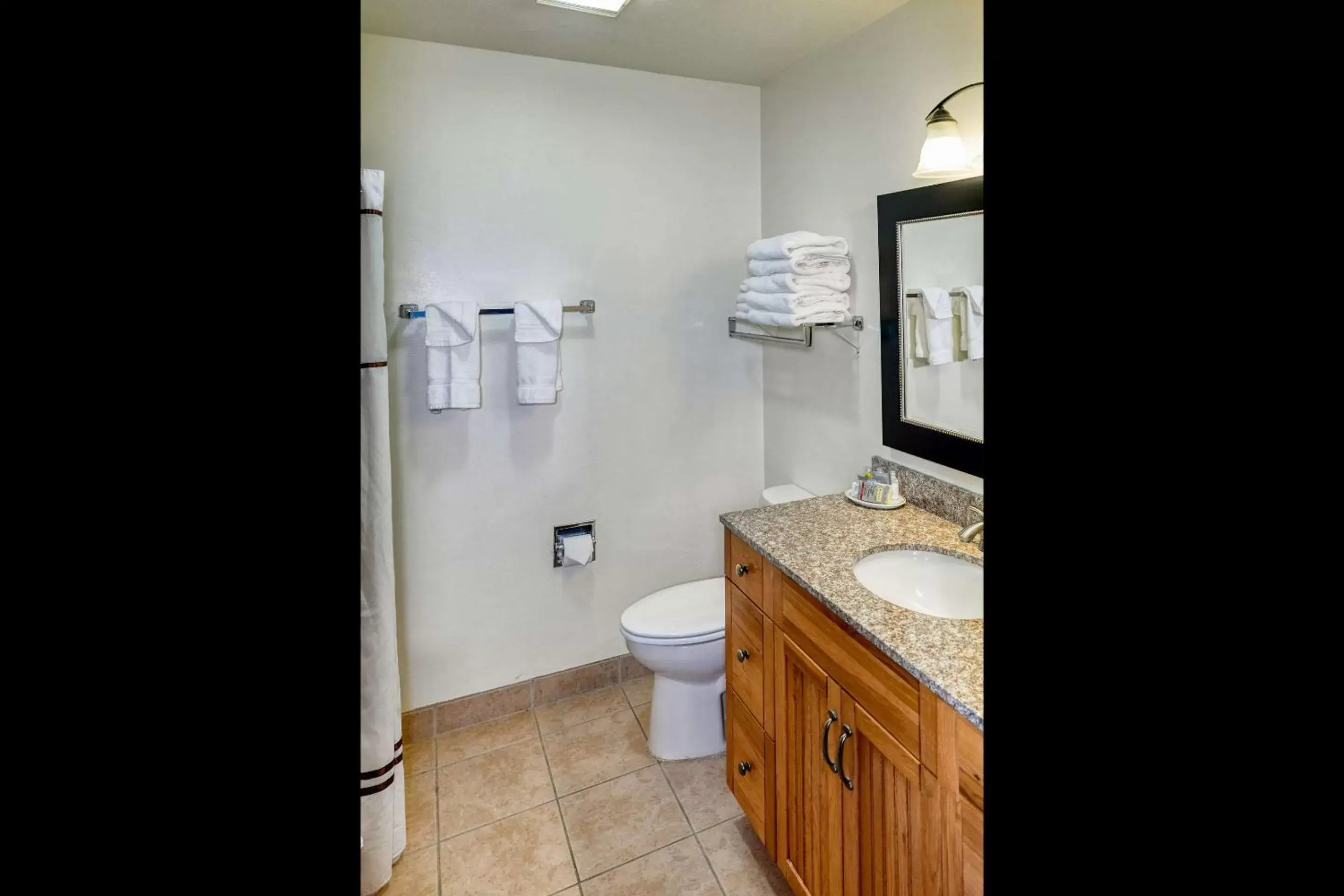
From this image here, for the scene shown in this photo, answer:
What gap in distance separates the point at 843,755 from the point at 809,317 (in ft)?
3.80

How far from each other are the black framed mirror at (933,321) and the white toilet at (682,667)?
1.43ft

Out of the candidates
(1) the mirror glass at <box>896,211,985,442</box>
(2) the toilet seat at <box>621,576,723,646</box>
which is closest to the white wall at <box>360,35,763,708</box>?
(2) the toilet seat at <box>621,576,723,646</box>

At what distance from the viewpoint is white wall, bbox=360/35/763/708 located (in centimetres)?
208

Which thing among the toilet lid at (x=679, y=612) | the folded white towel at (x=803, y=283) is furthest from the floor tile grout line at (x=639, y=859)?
the folded white towel at (x=803, y=283)

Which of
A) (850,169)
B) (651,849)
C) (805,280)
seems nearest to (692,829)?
(651,849)

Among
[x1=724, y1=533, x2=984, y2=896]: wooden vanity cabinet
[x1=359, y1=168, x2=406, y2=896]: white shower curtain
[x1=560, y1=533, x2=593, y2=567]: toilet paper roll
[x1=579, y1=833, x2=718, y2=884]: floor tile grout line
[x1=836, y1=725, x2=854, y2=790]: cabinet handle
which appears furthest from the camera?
[x1=560, y1=533, x2=593, y2=567]: toilet paper roll

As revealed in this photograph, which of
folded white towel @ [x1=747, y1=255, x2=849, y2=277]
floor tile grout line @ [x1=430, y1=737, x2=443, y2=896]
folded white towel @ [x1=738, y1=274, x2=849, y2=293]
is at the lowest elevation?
floor tile grout line @ [x1=430, y1=737, x2=443, y2=896]

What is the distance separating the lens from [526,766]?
7.00 feet

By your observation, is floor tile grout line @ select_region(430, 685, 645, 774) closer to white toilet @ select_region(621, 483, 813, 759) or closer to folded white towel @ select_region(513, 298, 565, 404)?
white toilet @ select_region(621, 483, 813, 759)

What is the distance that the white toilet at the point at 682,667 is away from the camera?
6.71ft

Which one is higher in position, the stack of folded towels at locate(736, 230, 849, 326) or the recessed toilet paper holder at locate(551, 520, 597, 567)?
the stack of folded towels at locate(736, 230, 849, 326)

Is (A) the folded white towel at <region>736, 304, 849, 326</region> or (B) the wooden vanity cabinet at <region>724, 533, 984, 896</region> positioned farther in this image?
(A) the folded white towel at <region>736, 304, 849, 326</region>
